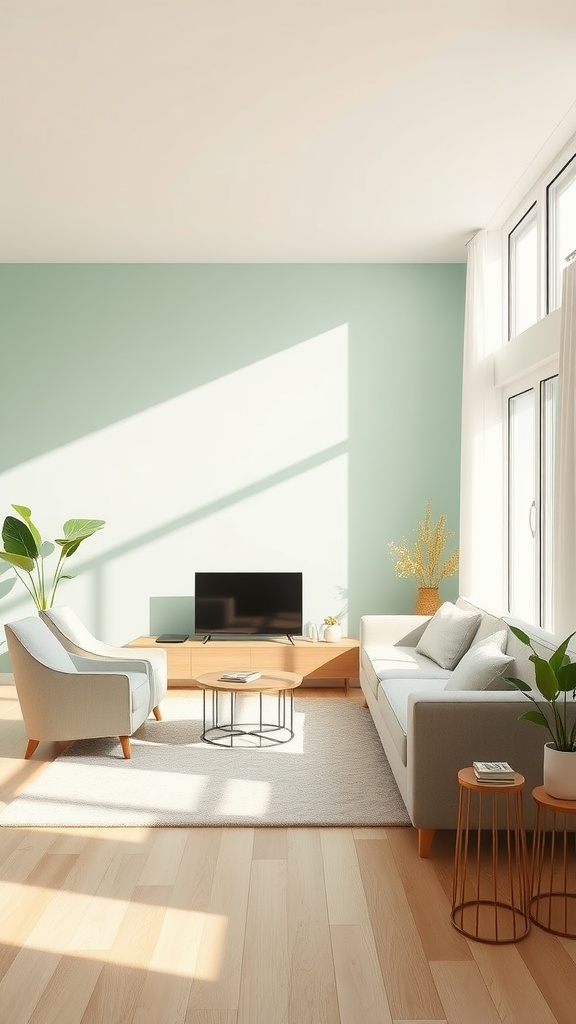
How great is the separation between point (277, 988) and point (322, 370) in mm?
5258

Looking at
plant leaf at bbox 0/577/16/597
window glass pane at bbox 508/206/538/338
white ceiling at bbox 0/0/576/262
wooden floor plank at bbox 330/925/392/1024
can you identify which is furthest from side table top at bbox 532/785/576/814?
Answer: plant leaf at bbox 0/577/16/597

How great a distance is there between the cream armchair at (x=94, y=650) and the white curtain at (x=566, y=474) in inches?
99.7

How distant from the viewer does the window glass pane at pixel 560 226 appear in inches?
192

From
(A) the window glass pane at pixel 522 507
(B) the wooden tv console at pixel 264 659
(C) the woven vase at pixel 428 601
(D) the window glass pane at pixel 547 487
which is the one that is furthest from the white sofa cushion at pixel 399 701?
(C) the woven vase at pixel 428 601

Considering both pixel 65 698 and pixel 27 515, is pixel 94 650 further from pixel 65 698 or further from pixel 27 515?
pixel 27 515

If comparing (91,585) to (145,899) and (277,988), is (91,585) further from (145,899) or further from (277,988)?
(277,988)

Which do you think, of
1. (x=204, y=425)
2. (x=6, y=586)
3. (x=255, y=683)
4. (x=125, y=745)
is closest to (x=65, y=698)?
(x=125, y=745)

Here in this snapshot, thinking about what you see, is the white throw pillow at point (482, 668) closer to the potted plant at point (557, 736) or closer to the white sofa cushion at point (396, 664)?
the potted plant at point (557, 736)

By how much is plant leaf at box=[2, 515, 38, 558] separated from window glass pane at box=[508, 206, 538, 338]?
3.96 m

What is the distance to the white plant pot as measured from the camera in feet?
9.38

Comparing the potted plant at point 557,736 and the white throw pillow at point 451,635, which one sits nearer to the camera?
the potted plant at point 557,736

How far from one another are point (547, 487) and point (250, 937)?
3494mm

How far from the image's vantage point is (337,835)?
3.65 meters

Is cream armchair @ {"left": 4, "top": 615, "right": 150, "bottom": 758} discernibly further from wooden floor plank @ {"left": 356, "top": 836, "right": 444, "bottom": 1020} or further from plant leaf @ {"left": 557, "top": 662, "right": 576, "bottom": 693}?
plant leaf @ {"left": 557, "top": 662, "right": 576, "bottom": 693}
